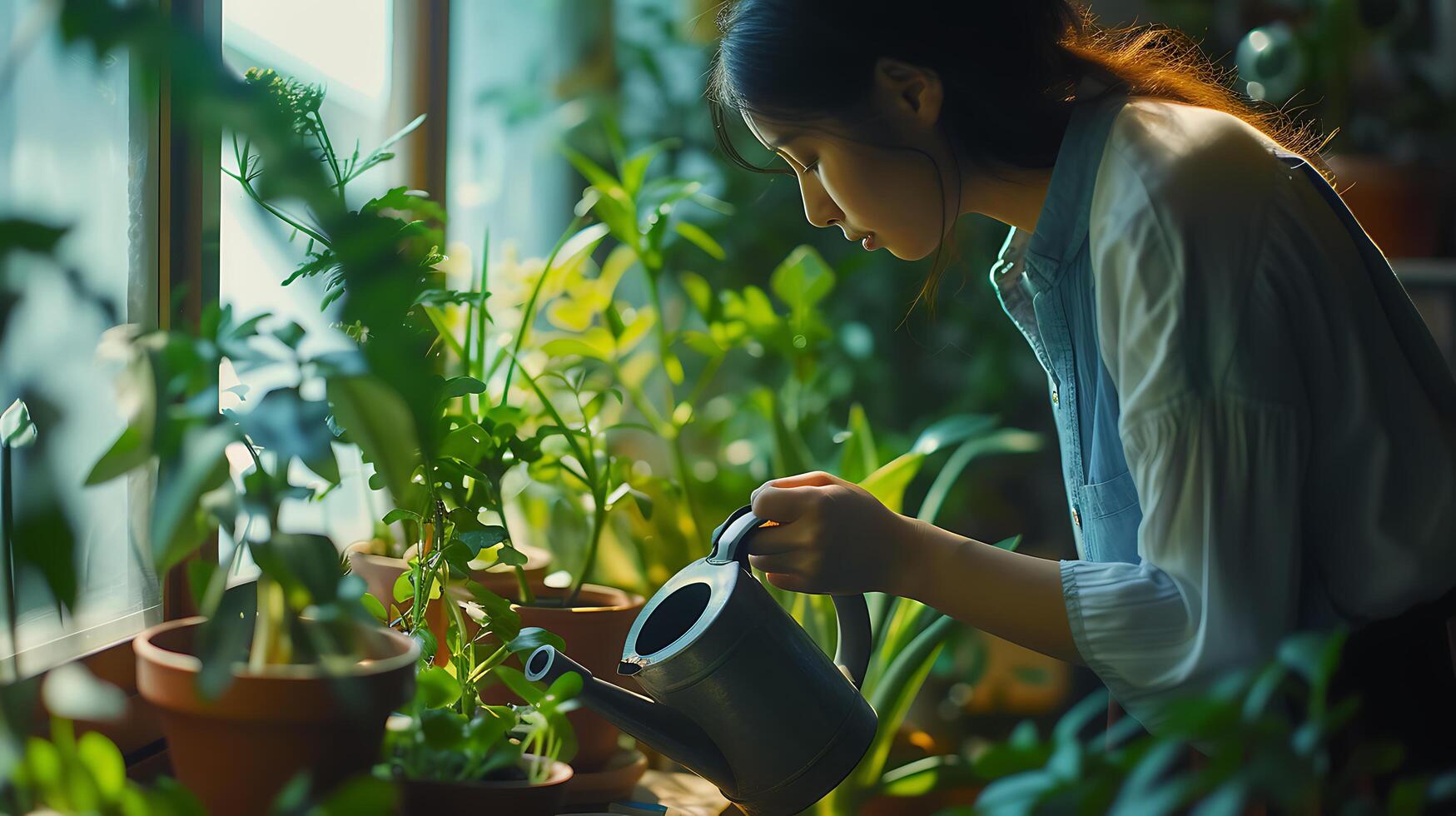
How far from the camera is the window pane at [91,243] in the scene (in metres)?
Answer: 0.60

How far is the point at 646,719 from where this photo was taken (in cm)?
63

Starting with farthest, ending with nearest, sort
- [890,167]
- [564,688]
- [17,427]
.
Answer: [890,167] → [564,688] → [17,427]

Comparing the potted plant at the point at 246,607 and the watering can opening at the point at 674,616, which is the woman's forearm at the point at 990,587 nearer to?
the watering can opening at the point at 674,616

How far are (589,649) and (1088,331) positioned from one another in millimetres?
444

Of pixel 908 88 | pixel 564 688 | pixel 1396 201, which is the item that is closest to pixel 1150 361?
pixel 908 88

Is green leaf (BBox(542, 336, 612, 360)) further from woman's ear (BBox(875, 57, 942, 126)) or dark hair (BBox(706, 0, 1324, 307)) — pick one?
woman's ear (BBox(875, 57, 942, 126))

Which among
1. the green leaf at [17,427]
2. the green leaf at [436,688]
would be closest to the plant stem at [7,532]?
the green leaf at [17,427]

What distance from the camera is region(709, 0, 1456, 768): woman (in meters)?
0.60

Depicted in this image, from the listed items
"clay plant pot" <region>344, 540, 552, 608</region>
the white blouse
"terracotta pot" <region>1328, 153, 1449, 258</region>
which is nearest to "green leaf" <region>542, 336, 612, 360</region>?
"clay plant pot" <region>344, 540, 552, 608</region>

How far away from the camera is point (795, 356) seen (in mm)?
1231

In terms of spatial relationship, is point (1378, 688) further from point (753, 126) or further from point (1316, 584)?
point (753, 126)

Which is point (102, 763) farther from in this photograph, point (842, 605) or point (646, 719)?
point (842, 605)

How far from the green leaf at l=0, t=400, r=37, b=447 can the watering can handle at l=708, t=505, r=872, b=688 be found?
0.35 metres

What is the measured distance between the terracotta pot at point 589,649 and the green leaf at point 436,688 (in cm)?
18
